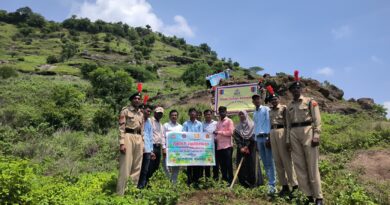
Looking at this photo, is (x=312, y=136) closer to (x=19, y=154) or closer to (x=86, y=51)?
(x=19, y=154)

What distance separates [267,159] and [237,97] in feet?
7.64

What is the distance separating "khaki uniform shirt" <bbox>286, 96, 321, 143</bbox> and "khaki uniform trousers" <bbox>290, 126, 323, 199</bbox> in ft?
0.40

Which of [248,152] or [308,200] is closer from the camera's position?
[308,200]

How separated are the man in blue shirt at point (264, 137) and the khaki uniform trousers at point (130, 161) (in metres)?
2.23

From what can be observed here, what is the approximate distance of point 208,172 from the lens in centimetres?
764

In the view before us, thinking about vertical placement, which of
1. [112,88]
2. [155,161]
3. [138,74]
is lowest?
[155,161]

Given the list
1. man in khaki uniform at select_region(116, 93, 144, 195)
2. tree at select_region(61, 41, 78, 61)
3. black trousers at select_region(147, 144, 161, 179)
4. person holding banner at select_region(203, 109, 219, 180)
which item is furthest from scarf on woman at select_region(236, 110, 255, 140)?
tree at select_region(61, 41, 78, 61)

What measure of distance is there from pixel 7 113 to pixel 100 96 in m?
9.59

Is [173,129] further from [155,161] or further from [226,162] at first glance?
[226,162]

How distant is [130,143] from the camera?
638 cm

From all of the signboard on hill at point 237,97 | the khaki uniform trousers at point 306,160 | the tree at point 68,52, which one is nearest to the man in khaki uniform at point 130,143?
the khaki uniform trousers at point 306,160

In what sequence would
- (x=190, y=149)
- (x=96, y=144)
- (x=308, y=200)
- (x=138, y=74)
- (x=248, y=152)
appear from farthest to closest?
(x=138, y=74) → (x=96, y=144) → (x=190, y=149) → (x=248, y=152) → (x=308, y=200)

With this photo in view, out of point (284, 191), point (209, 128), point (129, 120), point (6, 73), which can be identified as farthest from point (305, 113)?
point (6, 73)

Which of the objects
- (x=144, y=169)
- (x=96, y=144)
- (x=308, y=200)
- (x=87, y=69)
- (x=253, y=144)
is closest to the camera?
(x=308, y=200)
